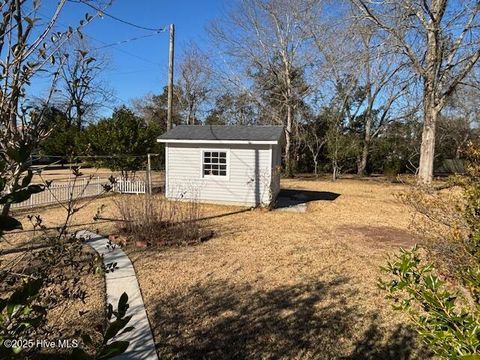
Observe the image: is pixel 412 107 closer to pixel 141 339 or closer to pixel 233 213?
pixel 233 213

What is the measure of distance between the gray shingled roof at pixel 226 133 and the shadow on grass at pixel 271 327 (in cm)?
749

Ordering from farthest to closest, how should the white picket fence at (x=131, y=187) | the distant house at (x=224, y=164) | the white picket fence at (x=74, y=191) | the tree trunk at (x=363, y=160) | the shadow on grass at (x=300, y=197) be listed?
the tree trunk at (x=363, y=160) < the white picket fence at (x=131, y=187) < the shadow on grass at (x=300, y=197) < the distant house at (x=224, y=164) < the white picket fence at (x=74, y=191)

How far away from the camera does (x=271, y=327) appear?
395cm

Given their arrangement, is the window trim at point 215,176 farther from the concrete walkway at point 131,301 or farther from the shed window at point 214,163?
the concrete walkway at point 131,301

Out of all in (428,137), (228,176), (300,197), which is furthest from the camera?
(428,137)

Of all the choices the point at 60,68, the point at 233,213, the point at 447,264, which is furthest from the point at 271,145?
the point at 60,68

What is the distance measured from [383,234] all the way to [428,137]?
947 cm

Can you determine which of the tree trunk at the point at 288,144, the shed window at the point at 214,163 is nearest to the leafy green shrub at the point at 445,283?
the shed window at the point at 214,163

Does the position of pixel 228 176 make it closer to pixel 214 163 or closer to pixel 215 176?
pixel 215 176

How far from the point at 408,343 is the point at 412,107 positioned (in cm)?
2484

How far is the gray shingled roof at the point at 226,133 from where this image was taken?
12.0 meters

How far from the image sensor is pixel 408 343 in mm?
3709

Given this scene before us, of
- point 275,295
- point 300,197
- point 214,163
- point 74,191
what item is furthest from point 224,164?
point 275,295

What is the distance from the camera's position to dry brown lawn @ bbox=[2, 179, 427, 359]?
11.8ft
